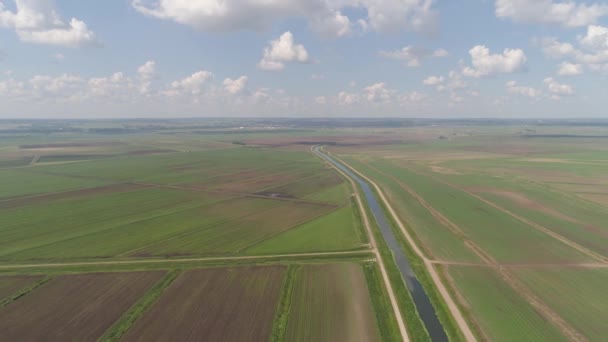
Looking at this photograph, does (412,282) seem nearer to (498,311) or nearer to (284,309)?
(498,311)

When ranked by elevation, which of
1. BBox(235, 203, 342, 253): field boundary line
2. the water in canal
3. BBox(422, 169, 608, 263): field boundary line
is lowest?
the water in canal

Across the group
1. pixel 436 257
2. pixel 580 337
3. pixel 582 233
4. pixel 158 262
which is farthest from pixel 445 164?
pixel 158 262

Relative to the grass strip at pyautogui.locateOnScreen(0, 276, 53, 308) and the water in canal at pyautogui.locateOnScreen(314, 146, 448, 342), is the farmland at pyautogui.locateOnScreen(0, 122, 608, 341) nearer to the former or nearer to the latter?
the grass strip at pyautogui.locateOnScreen(0, 276, 53, 308)

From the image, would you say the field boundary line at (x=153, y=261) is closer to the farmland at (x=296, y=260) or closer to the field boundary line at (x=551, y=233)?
the farmland at (x=296, y=260)

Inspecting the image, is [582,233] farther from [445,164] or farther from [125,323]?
[445,164]

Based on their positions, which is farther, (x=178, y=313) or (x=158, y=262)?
(x=158, y=262)

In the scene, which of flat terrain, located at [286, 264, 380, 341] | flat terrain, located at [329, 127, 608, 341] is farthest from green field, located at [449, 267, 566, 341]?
flat terrain, located at [286, 264, 380, 341]

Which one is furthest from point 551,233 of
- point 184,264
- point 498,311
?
point 184,264
